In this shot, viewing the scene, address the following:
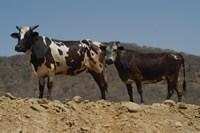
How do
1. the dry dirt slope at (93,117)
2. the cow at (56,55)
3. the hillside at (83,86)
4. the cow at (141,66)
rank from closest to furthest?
the dry dirt slope at (93,117) → the cow at (56,55) → the cow at (141,66) → the hillside at (83,86)

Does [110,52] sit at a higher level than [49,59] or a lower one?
higher

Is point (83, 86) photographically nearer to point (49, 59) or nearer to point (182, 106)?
point (49, 59)

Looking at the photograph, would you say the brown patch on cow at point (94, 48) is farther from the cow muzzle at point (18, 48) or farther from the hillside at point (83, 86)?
the hillside at point (83, 86)

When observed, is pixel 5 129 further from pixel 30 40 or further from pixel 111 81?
pixel 111 81

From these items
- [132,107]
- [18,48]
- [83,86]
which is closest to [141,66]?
[132,107]

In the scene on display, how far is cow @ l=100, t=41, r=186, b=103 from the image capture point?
1128 centimetres

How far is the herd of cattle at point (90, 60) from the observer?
10609mm

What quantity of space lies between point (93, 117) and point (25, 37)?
4.40 meters

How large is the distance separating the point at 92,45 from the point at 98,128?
5.21 metres

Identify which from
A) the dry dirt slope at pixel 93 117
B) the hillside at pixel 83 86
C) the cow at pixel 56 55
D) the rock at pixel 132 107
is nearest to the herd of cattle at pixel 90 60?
the cow at pixel 56 55

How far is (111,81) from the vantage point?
32188 millimetres

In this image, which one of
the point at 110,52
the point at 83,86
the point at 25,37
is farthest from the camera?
the point at 83,86

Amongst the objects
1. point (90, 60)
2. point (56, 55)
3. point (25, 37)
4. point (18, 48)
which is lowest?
point (90, 60)

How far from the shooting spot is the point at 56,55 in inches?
429
